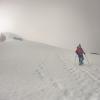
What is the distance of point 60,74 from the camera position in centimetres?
104

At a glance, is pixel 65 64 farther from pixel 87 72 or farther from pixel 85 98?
pixel 85 98

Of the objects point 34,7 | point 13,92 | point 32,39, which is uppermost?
point 34,7

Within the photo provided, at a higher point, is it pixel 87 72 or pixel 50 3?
pixel 50 3

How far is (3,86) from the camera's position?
0.85 metres

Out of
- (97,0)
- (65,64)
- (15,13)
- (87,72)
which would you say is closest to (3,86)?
(87,72)

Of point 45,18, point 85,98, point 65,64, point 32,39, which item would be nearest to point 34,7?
point 45,18

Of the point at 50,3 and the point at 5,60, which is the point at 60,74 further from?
the point at 50,3

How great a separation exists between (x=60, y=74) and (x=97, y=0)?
1.56 metres

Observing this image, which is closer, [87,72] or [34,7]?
[87,72]

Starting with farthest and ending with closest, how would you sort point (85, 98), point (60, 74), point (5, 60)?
point (5, 60), point (60, 74), point (85, 98)

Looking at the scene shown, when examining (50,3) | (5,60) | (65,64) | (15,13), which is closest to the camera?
(65,64)

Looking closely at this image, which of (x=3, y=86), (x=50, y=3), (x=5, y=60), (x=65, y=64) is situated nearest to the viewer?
(x=3, y=86)

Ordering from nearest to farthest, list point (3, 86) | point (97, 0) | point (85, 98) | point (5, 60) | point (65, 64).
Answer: point (85, 98) → point (3, 86) → point (65, 64) → point (5, 60) → point (97, 0)

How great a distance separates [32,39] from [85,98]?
2076mm
